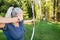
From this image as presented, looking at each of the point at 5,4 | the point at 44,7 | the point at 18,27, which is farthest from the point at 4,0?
the point at 18,27

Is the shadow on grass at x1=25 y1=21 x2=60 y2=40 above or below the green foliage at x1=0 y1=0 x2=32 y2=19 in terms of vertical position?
below

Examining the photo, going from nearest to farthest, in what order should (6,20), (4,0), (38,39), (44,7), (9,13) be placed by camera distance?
(6,20)
(9,13)
(38,39)
(4,0)
(44,7)

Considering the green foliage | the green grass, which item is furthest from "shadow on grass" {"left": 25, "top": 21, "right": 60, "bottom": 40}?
the green foliage

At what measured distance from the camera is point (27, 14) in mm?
9016

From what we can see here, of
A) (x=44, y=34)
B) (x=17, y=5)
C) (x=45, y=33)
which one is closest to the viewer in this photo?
(x=44, y=34)

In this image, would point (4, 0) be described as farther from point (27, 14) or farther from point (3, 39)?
point (3, 39)

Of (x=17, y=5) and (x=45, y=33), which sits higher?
(x=17, y=5)

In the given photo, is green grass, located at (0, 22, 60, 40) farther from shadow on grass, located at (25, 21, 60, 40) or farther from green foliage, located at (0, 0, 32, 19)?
green foliage, located at (0, 0, 32, 19)

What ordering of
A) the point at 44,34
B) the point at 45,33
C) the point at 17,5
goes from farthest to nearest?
the point at 17,5 → the point at 45,33 → the point at 44,34

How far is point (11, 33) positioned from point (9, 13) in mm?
181

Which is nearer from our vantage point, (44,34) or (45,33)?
(44,34)

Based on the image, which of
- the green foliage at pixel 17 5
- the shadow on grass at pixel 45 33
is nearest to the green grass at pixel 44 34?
the shadow on grass at pixel 45 33

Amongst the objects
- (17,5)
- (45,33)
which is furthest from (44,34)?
(17,5)

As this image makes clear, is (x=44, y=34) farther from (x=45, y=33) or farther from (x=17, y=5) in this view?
(x=17, y=5)
